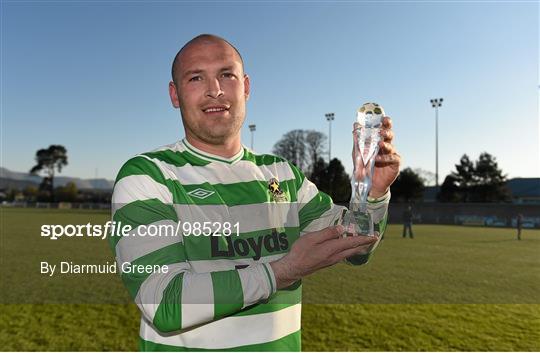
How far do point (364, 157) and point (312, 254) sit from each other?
0.50 meters

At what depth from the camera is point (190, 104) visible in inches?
80.5

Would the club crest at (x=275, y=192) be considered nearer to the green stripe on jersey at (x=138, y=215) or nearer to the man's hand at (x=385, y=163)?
the man's hand at (x=385, y=163)

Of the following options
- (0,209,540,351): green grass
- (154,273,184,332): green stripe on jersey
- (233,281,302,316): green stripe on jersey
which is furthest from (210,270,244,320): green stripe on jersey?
(0,209,540,351): green grass

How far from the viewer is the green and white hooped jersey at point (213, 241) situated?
5.28 ft

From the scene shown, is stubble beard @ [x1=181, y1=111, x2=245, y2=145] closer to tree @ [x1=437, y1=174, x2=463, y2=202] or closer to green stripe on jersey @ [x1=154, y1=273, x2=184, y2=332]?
green stripe on jersey @ [x1=154, y1=273, x2=184, y2=332]

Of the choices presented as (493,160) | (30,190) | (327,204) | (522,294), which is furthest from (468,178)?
(30,190)

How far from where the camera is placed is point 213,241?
197cm

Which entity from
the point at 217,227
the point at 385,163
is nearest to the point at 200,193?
the point at 217,227

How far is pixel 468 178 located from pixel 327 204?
201 feet

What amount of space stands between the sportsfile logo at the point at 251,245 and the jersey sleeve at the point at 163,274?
0.19m

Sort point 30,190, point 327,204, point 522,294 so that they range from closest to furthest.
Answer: point 327,204 → point 522,294 → point 30,190

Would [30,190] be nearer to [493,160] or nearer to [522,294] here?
[493,160]

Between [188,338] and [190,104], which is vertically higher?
[190,104]

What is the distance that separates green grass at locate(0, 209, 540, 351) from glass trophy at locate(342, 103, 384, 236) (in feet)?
17.2
